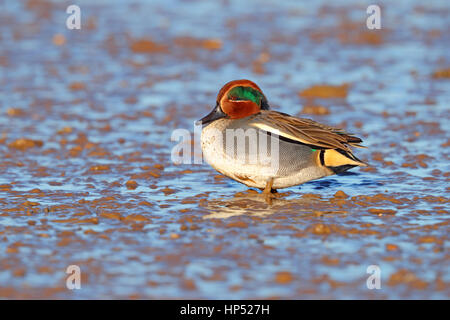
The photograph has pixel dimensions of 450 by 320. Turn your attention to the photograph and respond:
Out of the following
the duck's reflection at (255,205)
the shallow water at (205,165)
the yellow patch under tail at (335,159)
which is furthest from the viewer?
the yellow patch under tail at (335,159)

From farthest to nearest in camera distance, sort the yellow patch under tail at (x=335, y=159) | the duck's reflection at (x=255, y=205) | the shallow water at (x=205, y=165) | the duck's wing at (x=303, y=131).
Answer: the yellow patch under tail at (x=335, y=159), the duck's wing at (x=303, y=131), the duck's reflection at (x=255, y=205), the shallow water at (x=205, y=165)

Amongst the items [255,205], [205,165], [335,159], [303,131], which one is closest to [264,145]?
[303,131]

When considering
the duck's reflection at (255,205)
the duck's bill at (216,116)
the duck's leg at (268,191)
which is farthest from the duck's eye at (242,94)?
the duck's reflection at (255,205)

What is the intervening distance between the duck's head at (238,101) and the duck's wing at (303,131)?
0.10 metres

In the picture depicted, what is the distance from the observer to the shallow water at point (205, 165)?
4.94 m

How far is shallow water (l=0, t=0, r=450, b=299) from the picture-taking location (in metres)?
4.94

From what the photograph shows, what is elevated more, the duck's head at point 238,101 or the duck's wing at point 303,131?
the duck's head at point 238,101

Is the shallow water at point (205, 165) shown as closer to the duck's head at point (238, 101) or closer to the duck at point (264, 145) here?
the duck at point (264, 145)

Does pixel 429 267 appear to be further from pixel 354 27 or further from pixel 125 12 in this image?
pixel 125 12

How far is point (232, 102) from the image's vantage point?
6.48 metres

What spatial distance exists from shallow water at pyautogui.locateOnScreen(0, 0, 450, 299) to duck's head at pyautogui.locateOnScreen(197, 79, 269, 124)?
70 centimetres

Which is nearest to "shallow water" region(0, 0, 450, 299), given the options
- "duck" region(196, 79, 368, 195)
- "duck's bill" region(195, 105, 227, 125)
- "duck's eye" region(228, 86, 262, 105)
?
"duck" region(196, 79, 368, 195)

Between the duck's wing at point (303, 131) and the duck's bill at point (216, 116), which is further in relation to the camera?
the duck's bill at point (216, 116)
